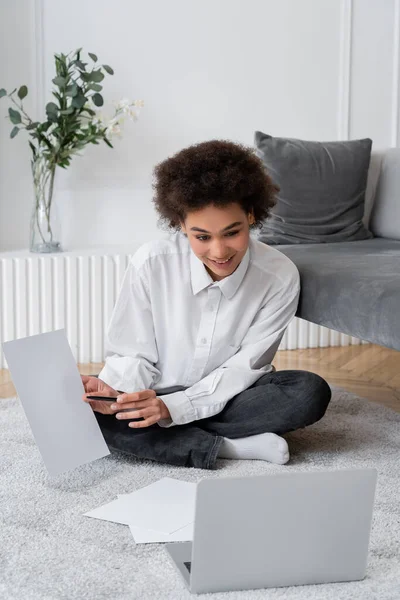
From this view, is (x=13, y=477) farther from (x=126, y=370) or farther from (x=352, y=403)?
(x=352, y=403)

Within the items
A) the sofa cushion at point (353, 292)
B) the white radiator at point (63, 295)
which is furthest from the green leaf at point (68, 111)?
the sofa cushion at point (353, 292)

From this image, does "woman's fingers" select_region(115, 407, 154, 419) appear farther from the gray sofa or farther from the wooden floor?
the wooden floor

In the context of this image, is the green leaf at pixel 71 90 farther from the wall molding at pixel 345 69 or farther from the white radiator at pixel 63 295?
the wall molding at pixel 345 69

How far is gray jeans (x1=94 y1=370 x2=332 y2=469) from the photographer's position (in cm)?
195

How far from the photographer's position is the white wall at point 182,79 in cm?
318

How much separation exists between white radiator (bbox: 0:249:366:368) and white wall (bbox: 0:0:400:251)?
27cm

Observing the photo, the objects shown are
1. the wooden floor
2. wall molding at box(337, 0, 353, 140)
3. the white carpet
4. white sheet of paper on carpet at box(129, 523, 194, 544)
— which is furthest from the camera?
wall molding at box(337, 0, 353, 140)

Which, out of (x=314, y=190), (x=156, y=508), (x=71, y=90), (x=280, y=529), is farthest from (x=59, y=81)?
(x=280, y=529)

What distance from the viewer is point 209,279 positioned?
6.61ft

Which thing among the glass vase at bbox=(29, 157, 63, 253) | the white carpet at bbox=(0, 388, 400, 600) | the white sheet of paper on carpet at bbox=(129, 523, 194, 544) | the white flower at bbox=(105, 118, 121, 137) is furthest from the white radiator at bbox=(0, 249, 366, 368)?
the white sheet of paper on carpet at bbox=(129, 523, 194, 544)

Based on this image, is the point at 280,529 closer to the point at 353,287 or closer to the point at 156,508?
the point at 156,508

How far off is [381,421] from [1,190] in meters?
1.66

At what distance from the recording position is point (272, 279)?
2.11 meters

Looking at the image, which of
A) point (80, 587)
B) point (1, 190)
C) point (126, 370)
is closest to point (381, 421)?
point (126, 370)
